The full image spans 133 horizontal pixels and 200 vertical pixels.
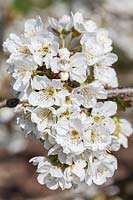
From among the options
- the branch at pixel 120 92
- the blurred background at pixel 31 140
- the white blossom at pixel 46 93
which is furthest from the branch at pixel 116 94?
the blurred background at pixel 31 140

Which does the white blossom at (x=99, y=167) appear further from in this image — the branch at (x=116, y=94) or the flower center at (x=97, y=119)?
the branch at (x=116, y=94)

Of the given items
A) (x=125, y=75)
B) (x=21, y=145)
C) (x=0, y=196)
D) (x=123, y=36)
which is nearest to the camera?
(x=0, y=196)

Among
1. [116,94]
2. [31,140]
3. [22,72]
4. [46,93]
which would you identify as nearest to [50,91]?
[46,93]

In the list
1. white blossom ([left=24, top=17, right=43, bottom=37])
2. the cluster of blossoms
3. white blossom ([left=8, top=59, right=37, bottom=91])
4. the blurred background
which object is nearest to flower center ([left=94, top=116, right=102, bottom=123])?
the cluster of blossoms

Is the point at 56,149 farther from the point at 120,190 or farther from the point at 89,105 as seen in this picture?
the point at 120,190

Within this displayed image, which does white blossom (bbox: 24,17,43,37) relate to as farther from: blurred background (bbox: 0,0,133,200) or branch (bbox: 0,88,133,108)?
blurred background (bbox: 0,0,133,200)

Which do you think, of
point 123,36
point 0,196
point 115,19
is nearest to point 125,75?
point 123,36

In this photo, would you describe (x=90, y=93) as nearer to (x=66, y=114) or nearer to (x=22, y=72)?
(x=66, y=114)
